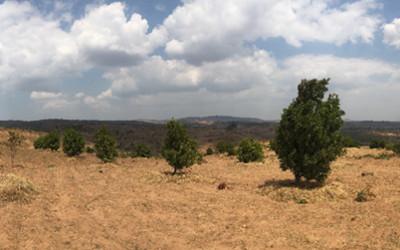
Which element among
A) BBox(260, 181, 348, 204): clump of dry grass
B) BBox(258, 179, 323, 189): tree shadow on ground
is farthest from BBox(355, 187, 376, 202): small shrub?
BBox(258, 179, 323, 189): tree shadow on ground

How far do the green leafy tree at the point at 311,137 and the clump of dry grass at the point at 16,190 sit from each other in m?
15.1

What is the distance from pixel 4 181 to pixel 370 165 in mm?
30040

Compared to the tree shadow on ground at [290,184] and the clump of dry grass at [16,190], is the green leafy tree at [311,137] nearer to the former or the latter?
the tree shadow on ground at [290,184]

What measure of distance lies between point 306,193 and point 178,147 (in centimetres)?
1221

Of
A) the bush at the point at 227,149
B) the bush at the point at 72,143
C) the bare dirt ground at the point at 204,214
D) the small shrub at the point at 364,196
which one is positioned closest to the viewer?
the bare dirt ground at the point at 204,214

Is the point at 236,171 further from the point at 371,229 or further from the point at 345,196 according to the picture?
the point at 371,229

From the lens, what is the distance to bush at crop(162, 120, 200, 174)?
3244 cm

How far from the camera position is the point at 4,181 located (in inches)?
981

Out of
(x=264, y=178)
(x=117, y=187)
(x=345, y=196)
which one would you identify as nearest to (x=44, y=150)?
(x=117, y=187)

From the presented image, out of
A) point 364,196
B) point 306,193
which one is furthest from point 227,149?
point 364,196

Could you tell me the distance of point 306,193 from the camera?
77.2ft

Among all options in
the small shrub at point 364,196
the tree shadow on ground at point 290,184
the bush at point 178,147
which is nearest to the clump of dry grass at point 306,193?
the tree shadow on ground at point 290,184

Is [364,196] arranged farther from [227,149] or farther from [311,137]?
[227,149]

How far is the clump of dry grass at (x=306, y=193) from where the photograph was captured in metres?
22.9
